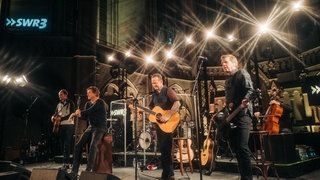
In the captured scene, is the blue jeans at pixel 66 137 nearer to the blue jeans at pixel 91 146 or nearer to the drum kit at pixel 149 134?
the blue jeans at pixel 91 146

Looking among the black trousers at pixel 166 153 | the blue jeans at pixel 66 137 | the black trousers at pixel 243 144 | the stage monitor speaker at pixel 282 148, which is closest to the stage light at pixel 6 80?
the blue jeans at pixel 66 137

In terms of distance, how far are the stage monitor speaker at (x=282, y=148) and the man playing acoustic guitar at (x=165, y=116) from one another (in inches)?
99.3

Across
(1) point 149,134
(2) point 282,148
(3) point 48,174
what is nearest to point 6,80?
(1) point 149,134

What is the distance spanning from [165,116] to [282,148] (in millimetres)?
2888

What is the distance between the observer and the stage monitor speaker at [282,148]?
549 centimetres

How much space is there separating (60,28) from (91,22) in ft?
5.73

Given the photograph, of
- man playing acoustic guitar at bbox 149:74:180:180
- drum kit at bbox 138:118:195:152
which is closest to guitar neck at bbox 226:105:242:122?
man playing acoustic guitar at bbox 149:74:180:180

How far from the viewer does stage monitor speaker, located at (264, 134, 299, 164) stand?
Result: 5.49 m

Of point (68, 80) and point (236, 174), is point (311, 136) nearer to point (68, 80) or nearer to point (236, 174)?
point (236, 174)

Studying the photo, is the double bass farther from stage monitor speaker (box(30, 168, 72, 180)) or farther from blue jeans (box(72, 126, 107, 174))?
stage monitor speaker (box(30, 168, 72, 180))

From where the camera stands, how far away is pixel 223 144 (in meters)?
8.53

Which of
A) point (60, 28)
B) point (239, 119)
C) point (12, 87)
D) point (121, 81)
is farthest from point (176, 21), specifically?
point (239, 119)

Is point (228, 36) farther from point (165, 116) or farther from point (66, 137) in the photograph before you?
point (165, 116)

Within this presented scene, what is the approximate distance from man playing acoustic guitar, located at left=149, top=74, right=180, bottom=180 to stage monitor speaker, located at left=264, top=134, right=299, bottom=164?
2.52 metres
